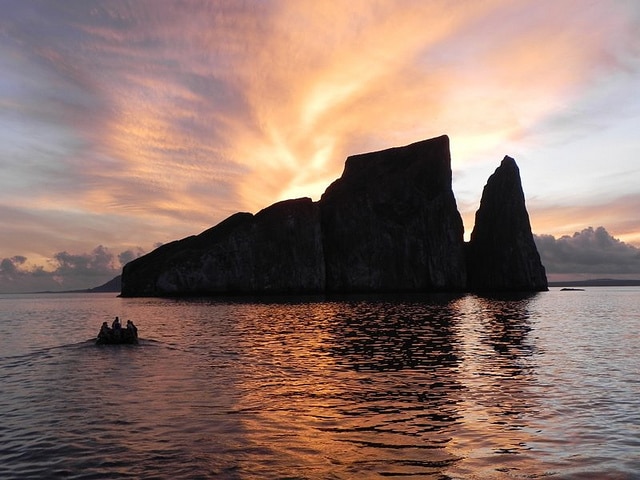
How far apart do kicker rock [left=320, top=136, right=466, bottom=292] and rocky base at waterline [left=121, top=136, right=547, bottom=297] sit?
37cm

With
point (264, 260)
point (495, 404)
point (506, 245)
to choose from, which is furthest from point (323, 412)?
point (506, 245)

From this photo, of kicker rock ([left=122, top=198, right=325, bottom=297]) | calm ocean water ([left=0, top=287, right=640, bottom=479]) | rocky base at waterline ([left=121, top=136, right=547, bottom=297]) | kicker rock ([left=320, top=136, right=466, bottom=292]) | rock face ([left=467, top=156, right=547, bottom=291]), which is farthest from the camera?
rock face ([left=467, top=156, right=547, bottom=291])

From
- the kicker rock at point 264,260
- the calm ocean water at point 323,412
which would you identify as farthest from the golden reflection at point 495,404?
the kicker rock at point 264,260

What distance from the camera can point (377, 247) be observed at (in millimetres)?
183750

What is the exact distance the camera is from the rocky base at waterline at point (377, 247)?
587 ft

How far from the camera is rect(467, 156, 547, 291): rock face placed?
181875 mm

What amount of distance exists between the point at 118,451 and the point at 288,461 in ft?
17.5

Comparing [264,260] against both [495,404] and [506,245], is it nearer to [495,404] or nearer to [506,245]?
[506,245]

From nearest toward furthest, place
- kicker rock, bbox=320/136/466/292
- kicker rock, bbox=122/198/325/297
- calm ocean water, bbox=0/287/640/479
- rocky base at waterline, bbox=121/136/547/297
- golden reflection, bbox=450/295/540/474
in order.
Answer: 1. calm ocean water, bbox=0/287/640/479
2. golden reflection, bbox=450/295/540/474
3. kicker rock, bbox=122/198/325/297
4. rocky base at waterline, bbox=121/136/547/297
5. kicker rock, bbox=320/136/466/292

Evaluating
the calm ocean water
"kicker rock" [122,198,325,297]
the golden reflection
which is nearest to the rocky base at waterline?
"kicker rock" [122,198,325,297]

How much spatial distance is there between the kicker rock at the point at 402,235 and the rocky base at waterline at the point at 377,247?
372 mm

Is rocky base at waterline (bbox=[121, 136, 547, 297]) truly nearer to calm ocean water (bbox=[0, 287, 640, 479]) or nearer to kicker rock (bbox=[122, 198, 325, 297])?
kicker rock (bbox=[122, 198, 325, 297])

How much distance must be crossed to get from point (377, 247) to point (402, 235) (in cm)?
1031

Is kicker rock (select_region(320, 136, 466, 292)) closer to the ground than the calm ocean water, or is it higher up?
higher up
